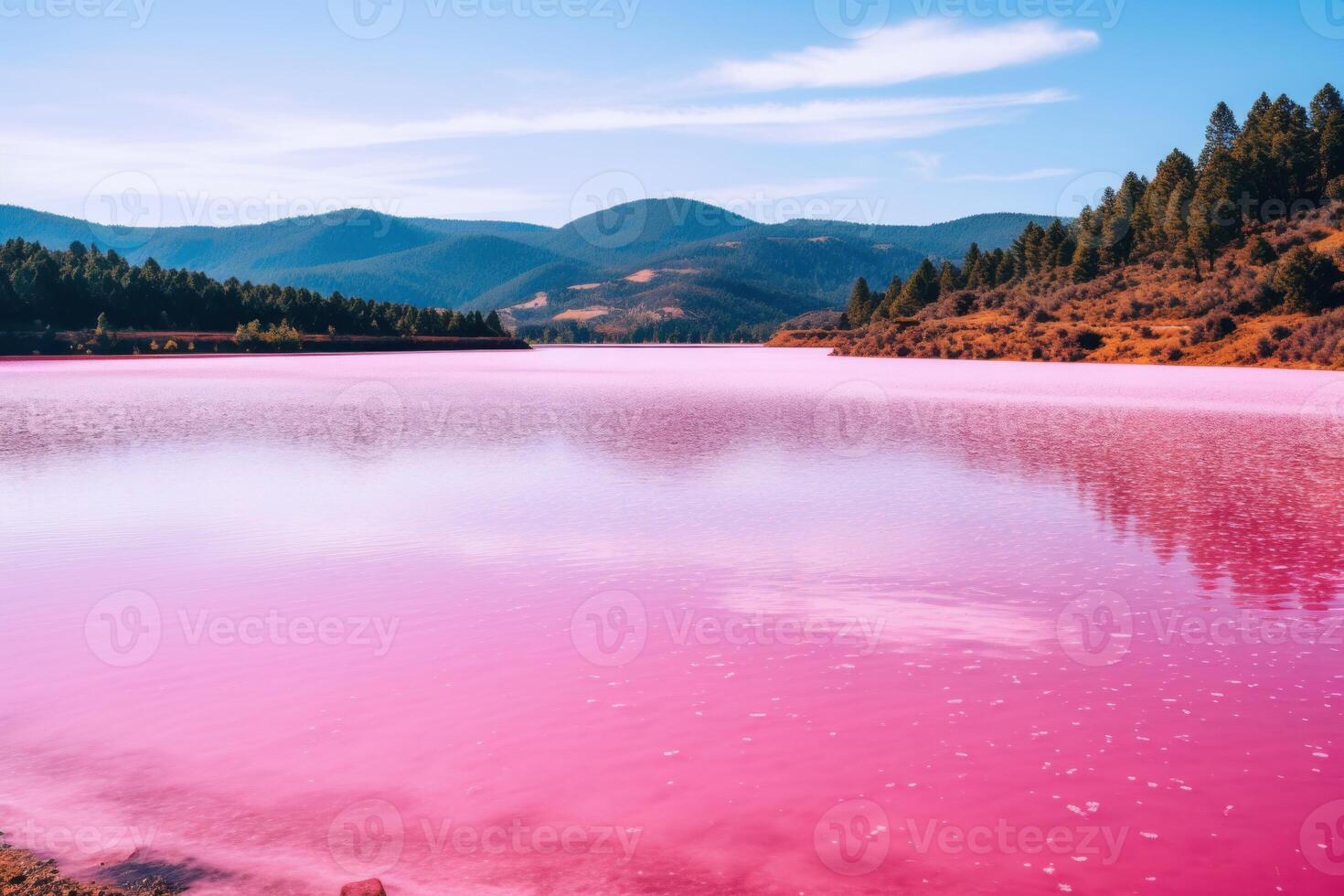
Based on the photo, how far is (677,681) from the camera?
11.4 metres

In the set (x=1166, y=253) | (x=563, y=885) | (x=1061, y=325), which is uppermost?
(x=1166, y=253)

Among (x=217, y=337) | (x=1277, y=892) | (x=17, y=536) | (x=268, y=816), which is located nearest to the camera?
(x=1277, y=892)

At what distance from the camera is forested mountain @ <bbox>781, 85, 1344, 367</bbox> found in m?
120

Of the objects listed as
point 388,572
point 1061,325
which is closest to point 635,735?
point 388,572

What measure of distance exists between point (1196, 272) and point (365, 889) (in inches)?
6542

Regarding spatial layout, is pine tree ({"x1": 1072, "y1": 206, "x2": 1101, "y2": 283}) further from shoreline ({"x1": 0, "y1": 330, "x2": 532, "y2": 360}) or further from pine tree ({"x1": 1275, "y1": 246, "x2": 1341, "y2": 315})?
shoreline ({"x1": 0, "y1": 330, "x2": 532, "y2": 360})

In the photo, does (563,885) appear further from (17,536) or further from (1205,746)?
(17,536)

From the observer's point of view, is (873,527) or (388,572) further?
(873,527)

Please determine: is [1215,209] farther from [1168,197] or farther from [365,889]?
[365,889]

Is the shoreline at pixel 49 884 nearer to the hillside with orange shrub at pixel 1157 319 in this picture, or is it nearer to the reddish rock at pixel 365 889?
the reddish rock at pixel 365 889

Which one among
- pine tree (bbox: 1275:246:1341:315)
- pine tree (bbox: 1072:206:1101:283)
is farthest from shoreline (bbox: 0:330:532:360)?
pine tree (bbox: 1275:246:1341:315)

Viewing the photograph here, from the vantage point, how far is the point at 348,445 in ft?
113

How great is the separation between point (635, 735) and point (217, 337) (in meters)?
203

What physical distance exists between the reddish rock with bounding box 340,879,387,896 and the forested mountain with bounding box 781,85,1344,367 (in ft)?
395
